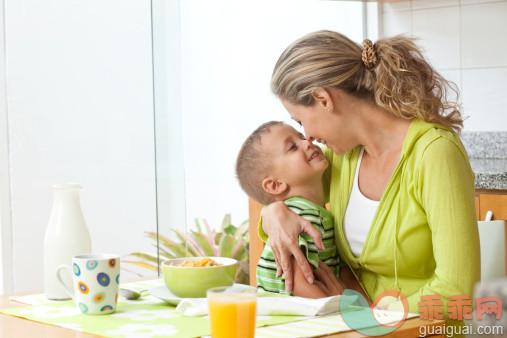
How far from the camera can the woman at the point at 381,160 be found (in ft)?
4.59

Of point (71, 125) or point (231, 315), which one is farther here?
point (71, 125)

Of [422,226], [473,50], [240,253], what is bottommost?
[240,253]

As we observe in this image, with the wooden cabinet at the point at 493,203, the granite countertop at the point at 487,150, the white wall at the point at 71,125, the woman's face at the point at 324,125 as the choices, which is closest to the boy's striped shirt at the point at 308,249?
the woman's face at the point at 324,125

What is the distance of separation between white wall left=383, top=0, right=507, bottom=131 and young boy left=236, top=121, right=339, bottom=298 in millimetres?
1866

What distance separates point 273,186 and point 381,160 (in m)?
0.26

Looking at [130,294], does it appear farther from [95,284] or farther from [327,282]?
[327,282]

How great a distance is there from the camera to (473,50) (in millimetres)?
3369

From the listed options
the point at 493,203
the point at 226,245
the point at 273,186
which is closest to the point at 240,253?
the point at 226,245

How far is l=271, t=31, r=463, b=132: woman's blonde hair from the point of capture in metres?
1.52

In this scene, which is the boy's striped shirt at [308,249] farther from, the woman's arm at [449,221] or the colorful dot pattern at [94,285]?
the colorful dot pattern at [94,285]

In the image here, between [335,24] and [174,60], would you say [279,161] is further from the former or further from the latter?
[335,24]

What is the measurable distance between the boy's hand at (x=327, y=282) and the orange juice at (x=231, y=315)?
551 mm

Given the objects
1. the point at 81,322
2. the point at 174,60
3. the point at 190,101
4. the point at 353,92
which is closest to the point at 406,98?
the point at 353,92

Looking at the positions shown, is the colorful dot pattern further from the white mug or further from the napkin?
the napkin
